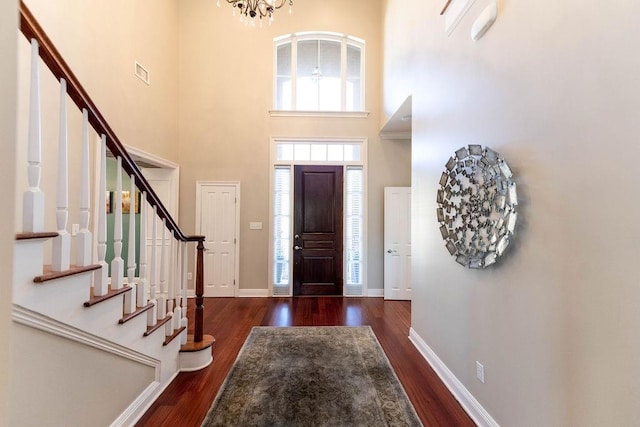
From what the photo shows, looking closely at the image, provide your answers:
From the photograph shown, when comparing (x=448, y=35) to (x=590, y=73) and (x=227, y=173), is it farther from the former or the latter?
(x=227, y=173)

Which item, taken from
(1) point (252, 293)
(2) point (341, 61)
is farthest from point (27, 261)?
(2) point (341, 61)

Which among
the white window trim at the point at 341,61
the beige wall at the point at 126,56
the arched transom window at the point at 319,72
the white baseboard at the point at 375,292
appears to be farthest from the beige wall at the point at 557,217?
the beige wall at the point at 126,56

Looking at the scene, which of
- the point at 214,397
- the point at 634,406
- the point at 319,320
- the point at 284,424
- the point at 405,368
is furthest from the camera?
the point at 319,320

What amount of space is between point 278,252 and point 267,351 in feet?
7.22

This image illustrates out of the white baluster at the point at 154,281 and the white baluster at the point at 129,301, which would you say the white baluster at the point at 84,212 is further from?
the white baluster at the point at 154,281

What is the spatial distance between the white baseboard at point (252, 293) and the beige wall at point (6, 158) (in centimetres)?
433

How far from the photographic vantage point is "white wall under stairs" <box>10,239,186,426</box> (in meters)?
1.16

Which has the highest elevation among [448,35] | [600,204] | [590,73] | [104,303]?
[448,35]

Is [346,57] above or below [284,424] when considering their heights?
above

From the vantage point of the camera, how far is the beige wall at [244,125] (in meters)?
4.88

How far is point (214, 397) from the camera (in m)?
2.15

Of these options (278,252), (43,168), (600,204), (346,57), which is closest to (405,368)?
(600,204)

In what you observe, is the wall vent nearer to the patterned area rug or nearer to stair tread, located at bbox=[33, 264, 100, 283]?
stair tread, located at bbox=[33, 264, 100, 283]

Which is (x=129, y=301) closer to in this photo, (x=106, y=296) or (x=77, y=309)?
(x=106, y=296)
